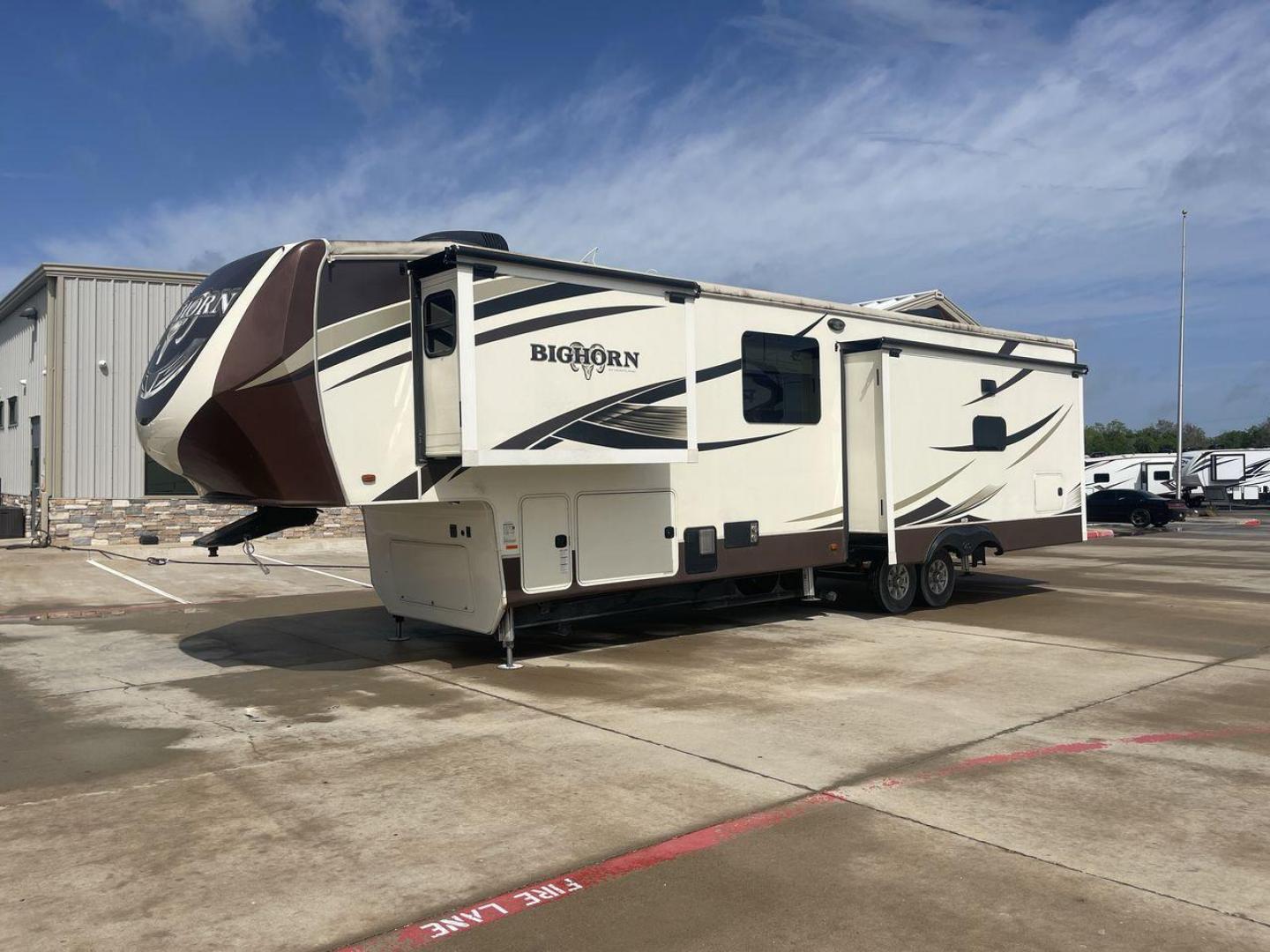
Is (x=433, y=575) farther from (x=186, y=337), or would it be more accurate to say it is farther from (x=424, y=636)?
(x=186, y=337)

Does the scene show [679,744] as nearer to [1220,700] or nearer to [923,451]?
[1220,700]

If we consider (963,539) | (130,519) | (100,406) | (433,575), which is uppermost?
(100,406)

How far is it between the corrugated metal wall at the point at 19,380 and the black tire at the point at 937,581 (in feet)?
62.9

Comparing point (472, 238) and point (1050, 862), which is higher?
point (472, 238)

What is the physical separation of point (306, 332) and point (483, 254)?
1.48 meters

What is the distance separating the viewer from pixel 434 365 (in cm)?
790

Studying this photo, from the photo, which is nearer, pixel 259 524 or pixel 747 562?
pixel 259 524

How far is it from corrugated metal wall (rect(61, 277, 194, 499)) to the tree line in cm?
7601

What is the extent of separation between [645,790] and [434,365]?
402 centimetres

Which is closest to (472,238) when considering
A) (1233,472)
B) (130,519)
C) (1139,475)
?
(130,519)

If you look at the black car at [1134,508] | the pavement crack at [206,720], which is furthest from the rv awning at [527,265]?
the black car at [1134,508]

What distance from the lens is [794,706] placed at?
23.3ft

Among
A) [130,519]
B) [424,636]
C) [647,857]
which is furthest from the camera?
[130,519]

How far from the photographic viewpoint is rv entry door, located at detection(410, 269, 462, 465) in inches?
305
